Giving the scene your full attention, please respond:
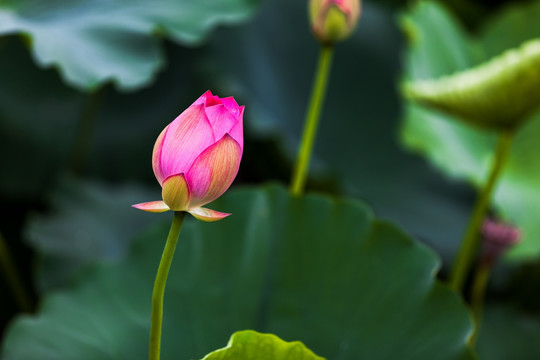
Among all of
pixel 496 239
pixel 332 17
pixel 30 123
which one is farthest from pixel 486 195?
pixel 30 123

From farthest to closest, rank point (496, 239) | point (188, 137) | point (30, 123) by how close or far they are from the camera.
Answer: point (30, 123) < point (496, 239) < point (188, 137)

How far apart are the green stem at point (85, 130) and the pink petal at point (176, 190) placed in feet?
3.72

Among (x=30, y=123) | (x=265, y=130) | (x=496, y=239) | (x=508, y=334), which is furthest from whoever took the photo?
(x=30, y=123)

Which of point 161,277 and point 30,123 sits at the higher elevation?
point 161,277

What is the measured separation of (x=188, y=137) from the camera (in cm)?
42

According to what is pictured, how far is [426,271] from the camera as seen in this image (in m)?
0.70

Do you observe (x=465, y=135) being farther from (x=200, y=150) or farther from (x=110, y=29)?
(x=200, y=150)

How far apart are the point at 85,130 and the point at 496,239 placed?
3.38 ft

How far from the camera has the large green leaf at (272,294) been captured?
0.67 meters

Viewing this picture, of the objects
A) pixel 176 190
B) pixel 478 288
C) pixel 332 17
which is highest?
pixel 332 17

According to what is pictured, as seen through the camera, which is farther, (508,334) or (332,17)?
(508,334)

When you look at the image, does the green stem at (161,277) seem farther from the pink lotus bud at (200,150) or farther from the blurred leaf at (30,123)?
the blurred leaf at (30,123)

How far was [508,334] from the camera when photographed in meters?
1.16

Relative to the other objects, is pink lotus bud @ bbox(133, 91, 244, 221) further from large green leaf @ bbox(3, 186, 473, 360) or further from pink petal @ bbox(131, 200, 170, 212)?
large green leaf @ bbox(3, 186, 473, 360)
